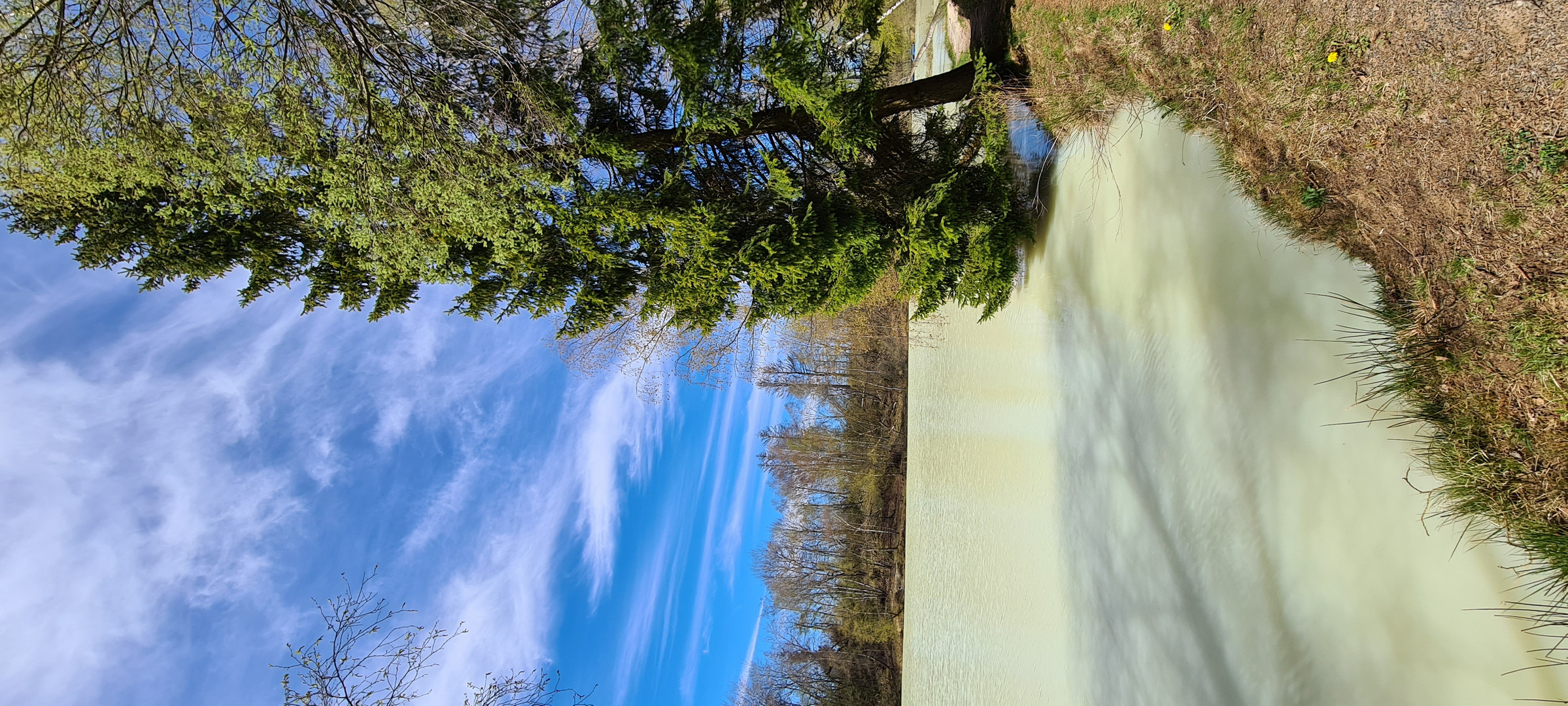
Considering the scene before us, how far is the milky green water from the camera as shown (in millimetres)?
4871

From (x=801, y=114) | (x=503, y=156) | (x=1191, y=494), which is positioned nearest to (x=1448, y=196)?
(x=1191, y=494)

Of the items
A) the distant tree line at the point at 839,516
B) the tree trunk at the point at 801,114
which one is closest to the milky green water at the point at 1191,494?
the tree trunk at the point at 801,114

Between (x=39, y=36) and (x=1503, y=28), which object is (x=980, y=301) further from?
(x=39, y=36)

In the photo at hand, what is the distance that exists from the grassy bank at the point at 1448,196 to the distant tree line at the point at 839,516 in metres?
13.5

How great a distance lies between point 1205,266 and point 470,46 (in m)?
7.81

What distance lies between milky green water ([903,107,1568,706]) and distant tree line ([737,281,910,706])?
8.56 m

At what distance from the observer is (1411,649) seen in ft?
15.8

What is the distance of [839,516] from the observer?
2458cm

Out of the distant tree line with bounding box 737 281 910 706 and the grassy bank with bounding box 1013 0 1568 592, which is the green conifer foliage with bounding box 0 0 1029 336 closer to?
the grassy bank with bounding box 1013 0 1568 592

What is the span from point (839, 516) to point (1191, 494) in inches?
723

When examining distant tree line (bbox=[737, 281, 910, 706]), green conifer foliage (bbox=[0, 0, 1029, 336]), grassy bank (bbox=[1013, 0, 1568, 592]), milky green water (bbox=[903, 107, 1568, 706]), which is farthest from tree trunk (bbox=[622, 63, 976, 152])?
distant tree line (bbox=[737, 281, 910, 706])

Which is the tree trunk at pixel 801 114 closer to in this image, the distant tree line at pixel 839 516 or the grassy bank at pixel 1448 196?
the grassy bank at pixel 1448 196

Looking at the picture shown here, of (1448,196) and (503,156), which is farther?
(503,156)

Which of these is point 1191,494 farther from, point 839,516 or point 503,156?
point 839,516
